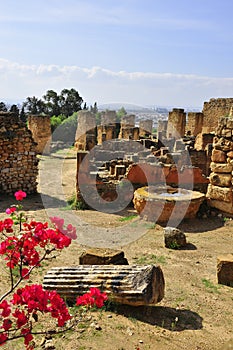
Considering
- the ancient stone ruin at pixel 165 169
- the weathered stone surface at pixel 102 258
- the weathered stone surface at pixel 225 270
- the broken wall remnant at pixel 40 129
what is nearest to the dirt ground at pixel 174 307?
the weathered stone surface at pixel 225 270

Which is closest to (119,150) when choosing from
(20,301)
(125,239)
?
(125,239)

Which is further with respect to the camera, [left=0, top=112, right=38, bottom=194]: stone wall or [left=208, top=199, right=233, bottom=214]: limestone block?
[left=0, top=112, right=38, bottom=194]: stone wall

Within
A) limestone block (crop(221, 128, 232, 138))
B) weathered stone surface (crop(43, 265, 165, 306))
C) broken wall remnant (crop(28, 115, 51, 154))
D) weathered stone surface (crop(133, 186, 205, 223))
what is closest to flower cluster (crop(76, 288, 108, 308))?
weathered stone surface (crop(43, 265, 165, 306))

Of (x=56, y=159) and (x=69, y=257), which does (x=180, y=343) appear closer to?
(x=69, y=257)

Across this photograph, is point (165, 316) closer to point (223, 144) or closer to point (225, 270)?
point (225, 270)

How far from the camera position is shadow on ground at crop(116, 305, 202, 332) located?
4.14m

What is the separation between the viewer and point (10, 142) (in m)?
11.5

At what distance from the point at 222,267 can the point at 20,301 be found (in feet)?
10.9

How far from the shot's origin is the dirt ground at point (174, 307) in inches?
150

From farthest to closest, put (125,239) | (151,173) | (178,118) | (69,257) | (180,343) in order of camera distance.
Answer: (178,118), (151,173), (125,239), (69,257), (180,343)

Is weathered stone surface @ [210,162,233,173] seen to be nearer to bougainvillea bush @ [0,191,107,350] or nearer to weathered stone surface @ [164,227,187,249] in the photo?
weathered stone surface @ [164,227,187,249]

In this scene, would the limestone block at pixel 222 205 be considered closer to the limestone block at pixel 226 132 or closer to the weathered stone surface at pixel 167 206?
the weathered stone surface at pixel 167 206

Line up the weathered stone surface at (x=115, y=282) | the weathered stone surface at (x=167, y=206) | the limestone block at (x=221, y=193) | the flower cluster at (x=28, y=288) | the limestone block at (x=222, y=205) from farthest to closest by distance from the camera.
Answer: the weathered stone surface at (x=167, y=206) → the limestone block at (x=222, y=205) → the limestone block at (x=221, y=193) → the weathered stone surface at (x=115, y=282) → the flower cluster at (x=28, y=288)

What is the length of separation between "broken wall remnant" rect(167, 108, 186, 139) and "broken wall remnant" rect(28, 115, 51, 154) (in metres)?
8.03
